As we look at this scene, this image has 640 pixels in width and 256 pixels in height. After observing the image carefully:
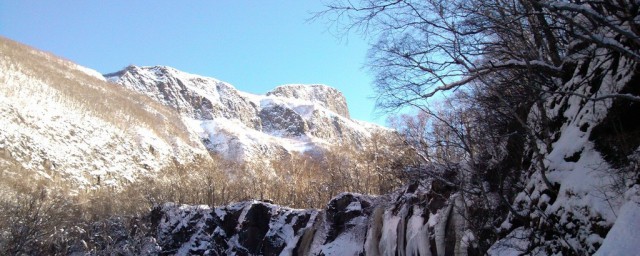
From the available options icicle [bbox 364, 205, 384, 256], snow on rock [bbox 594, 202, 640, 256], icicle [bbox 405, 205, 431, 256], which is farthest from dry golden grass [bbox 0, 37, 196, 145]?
snow on rock [bbox 594, 202, 640, 256]

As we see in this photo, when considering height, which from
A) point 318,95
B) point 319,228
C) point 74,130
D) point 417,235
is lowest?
point 417,235

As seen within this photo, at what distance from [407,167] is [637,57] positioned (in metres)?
6.05

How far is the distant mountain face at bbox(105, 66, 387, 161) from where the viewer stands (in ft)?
361

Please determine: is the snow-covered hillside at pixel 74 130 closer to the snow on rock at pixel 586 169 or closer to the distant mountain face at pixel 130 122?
the distant mountain face at pixel 130 122

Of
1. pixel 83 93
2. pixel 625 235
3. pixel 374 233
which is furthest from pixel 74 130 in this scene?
pixel 625 235

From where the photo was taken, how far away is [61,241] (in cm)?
3391

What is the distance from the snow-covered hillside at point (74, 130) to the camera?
54719mm

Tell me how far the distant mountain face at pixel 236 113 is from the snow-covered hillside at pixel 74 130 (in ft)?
63.8

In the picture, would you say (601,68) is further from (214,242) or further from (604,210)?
(214,242)

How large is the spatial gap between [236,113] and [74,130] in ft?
223

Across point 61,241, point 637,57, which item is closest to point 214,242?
A: point 61,241

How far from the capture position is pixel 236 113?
130 meters

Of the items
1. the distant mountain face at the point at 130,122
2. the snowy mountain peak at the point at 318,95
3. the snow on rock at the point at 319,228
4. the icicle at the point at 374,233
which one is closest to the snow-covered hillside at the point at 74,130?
the distant mountain face at the point at 130,122

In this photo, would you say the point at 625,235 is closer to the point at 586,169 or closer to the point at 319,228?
the point at 586,169
